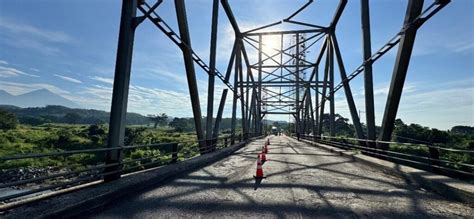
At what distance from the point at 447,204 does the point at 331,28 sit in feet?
61.2

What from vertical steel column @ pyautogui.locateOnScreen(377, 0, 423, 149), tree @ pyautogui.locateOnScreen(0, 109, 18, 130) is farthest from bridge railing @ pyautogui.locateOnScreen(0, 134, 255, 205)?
tree @ pyautogui.locateOnScreen(0, 109, 18, 130)

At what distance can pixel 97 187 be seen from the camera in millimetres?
4879

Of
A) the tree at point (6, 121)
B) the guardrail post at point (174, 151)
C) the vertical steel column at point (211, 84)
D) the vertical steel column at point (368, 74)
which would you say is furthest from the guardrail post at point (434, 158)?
the tree at point (6, 121)

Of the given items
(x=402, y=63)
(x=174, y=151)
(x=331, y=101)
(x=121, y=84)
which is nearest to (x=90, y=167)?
(x=121, y=84)

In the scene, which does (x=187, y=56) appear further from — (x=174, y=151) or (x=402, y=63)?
(x=402, y=63)

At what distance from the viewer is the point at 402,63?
7.07 meters

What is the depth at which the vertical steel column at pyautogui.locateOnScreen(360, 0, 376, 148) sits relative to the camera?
9.96 metres

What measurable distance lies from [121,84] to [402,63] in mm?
7101

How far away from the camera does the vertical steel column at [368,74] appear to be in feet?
32.7

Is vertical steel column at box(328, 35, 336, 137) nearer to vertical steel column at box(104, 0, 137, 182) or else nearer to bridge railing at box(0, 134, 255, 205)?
bridge railing at box(0, 134, 255, 205)

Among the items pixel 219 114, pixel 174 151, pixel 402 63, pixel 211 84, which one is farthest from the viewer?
pixel 219 114

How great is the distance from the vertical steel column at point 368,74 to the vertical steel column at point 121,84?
8426mm

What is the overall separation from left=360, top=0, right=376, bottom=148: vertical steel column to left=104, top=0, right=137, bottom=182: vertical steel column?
8.43 meters

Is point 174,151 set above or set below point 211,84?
below
